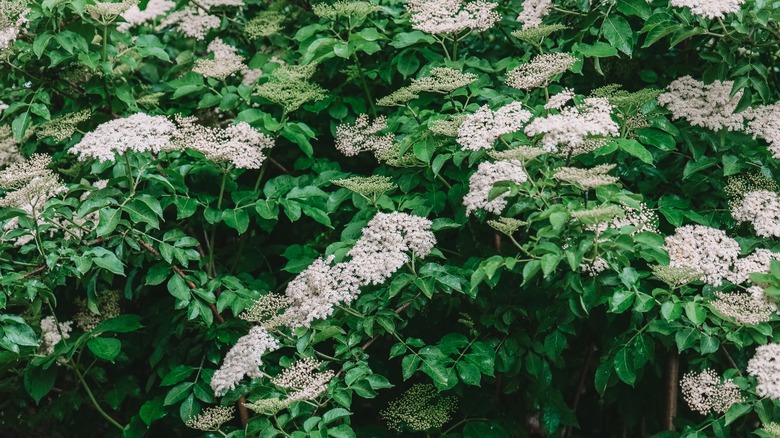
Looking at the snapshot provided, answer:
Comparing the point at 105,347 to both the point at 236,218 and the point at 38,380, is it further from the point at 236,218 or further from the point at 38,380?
the point at 236,218

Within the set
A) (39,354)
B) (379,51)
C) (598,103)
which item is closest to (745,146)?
(598,103)

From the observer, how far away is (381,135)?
4.69 meters

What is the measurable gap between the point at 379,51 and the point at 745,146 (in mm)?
1960

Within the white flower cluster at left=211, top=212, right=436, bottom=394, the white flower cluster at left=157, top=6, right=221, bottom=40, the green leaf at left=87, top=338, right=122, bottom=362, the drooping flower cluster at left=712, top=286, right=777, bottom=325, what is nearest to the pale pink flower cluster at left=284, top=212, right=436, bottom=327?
the white flower cluster at left=211, top=212, right=436, bottom=394

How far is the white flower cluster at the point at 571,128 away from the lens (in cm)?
359

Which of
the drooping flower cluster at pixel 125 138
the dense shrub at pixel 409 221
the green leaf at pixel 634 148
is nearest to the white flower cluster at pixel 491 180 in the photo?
the dense shrub at pixel 409 221

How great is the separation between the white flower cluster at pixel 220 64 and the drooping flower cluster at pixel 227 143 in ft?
1.58

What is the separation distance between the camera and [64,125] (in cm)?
450

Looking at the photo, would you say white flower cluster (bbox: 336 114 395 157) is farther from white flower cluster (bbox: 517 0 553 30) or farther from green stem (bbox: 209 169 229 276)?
white flower cluster (bbox: 517 0 553 30)

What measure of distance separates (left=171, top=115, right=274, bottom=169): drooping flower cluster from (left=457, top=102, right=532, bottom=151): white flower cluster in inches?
40.4

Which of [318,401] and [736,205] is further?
[736,205]

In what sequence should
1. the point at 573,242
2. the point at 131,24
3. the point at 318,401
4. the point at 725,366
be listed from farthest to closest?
1. the point at 131,24
2. the point at 725,366
3. the point at 318,401
4. the point at 573,242

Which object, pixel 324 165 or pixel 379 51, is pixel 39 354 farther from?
pixel 379 51

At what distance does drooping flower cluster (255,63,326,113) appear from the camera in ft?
15.0
